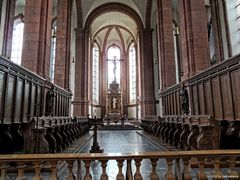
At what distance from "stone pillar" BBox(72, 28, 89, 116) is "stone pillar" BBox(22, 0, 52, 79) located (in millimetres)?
8488

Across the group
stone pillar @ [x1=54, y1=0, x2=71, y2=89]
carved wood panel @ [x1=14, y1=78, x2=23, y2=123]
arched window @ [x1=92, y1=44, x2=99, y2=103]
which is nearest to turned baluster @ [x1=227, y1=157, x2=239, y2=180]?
carved wood panel @ [x1=14, y1=78, x2=23, y2=123]

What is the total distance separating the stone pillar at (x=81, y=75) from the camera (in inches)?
600

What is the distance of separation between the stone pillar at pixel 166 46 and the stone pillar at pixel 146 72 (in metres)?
4.96

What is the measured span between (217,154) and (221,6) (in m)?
11.1

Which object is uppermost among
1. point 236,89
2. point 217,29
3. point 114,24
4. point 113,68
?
point 114,24

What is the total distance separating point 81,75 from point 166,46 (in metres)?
7.54

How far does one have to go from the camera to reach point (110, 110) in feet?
70.2

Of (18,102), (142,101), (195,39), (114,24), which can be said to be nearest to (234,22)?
(195,39)

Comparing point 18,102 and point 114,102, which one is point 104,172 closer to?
point 18,102

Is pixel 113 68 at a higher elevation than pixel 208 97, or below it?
higher

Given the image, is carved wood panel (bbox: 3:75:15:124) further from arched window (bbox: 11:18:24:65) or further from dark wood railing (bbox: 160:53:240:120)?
arched window (bbox: 11:18:24:65)

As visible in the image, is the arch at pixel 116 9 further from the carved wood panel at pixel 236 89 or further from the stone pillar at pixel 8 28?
the carved wood panel at pixel 236 89

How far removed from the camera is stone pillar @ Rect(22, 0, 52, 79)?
647 cm

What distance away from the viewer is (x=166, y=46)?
36.5 ft
